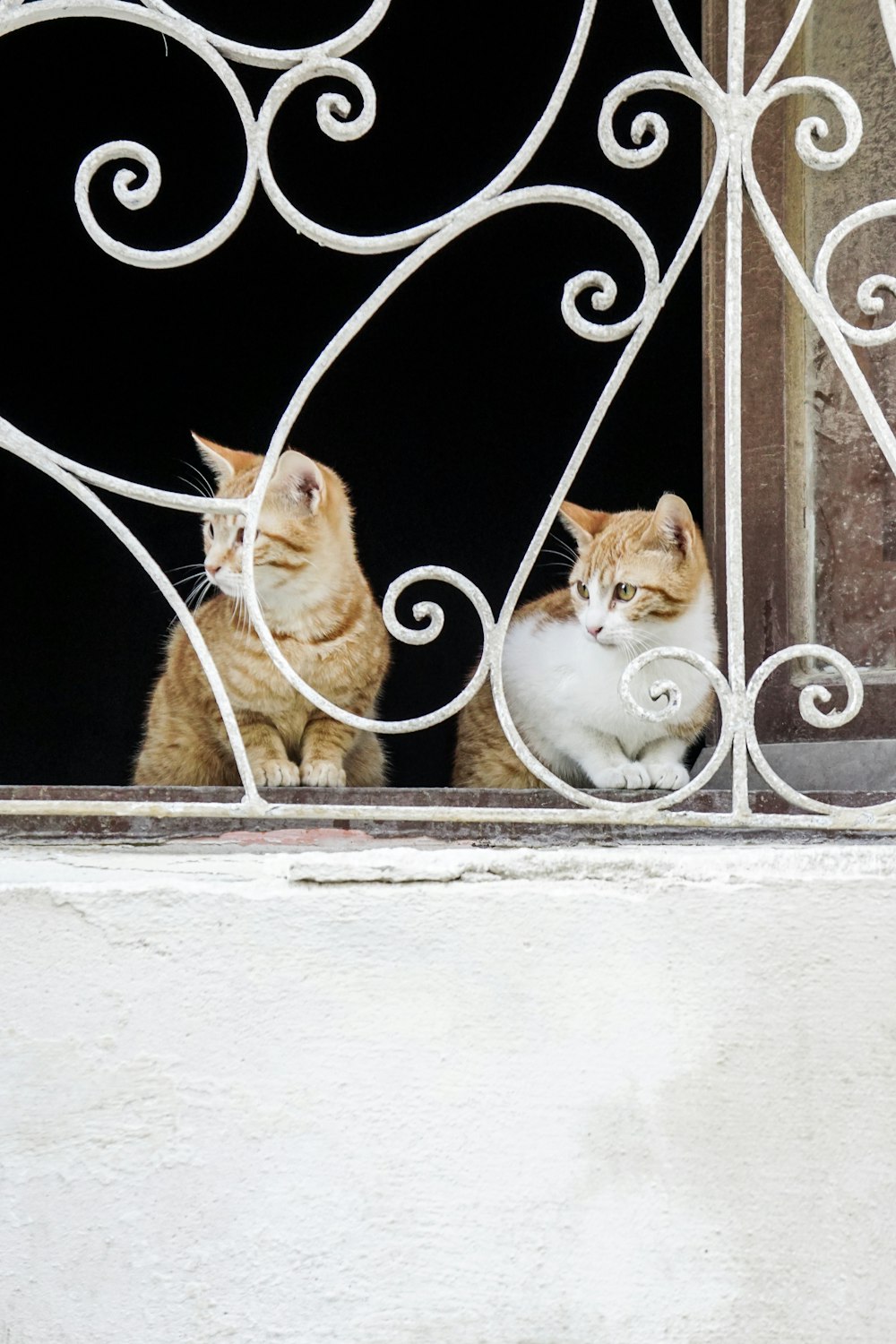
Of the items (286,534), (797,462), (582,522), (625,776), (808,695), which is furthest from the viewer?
(582,522)

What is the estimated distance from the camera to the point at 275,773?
103 inches

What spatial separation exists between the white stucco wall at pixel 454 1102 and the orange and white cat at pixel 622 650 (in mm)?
809

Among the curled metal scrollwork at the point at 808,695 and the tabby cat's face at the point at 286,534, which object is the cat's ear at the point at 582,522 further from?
the curled metal scrollwork at the point at 808,695

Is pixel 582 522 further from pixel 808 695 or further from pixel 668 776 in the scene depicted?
pixel 808 695

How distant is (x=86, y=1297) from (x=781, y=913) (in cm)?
99

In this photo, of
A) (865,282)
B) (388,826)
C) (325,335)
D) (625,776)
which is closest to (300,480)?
(625,776)

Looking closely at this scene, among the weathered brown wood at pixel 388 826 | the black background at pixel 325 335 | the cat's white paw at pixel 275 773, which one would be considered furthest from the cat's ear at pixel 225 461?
the black background at pixel 325 335

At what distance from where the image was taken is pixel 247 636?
2791 millimetres

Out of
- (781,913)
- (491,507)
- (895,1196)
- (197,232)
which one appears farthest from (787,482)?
(197,232)

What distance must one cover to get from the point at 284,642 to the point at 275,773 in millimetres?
299

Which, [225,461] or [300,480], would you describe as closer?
[300,480]

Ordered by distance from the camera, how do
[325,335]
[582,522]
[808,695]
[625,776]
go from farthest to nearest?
[325,335] → [582,522] → [625,776] → [808,695]

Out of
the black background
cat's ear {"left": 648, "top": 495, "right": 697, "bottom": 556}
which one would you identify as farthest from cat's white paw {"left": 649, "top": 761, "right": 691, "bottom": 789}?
the black background

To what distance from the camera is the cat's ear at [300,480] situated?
2770 mm
